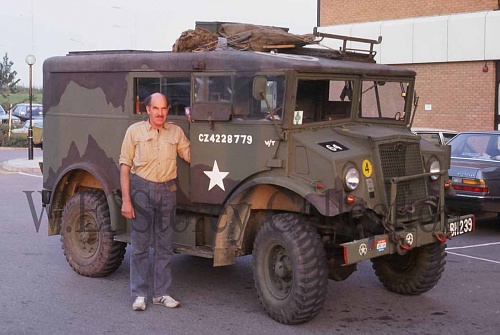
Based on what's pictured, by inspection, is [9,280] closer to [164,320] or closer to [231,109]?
[164,320]

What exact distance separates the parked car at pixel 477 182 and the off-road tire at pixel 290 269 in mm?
4855

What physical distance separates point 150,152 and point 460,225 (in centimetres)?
304

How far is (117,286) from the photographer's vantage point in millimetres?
8430

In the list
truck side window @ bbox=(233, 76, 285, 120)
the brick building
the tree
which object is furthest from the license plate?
the tree

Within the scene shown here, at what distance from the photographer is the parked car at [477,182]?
1153cm

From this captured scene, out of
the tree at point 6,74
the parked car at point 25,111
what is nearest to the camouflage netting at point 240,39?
the parked car at point 25,111

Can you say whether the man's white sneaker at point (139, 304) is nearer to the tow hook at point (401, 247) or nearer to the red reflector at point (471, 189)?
the tow hook at point (401, 247)

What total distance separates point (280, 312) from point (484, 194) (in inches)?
218

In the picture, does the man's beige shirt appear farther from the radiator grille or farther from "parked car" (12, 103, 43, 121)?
"parked car" (12, 103, 43, 121)

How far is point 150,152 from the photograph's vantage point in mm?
7441

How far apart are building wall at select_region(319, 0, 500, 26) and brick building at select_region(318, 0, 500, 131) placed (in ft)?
0.10

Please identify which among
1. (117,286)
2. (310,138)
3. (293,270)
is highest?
(310,138)

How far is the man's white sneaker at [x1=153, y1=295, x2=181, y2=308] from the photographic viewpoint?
7516 mm

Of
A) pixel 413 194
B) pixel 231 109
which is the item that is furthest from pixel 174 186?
pixel 413 194
